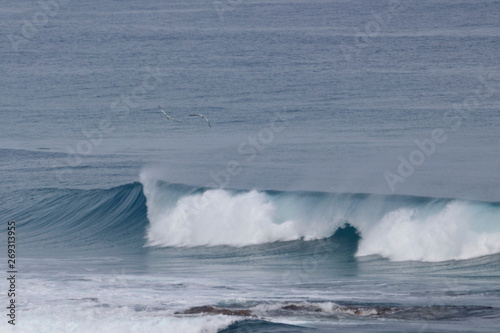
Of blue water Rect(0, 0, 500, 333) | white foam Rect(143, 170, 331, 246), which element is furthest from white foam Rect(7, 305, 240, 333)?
white foam Rect(143, 170, 331, 246)

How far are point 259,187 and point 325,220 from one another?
12.9 ft

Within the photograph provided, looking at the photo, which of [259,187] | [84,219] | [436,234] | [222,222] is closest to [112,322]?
[436,234]

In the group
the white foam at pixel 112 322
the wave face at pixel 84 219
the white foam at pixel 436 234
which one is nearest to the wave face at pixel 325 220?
the white foam at pixel 436 234

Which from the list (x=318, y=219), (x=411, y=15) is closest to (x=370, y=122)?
(x=318, y=219)

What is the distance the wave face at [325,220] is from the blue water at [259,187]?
2.5 inches

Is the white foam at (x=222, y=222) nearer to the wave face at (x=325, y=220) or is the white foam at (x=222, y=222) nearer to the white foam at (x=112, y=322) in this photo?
the wave face at (x=325, y=220)

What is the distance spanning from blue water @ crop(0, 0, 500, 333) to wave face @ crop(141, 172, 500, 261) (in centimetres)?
6

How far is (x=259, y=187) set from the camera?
Result: 30469mm

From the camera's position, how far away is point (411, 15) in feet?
271

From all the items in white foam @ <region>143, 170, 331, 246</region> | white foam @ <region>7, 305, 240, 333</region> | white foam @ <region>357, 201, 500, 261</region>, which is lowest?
white foam @ <region>7, 305, 240, 333</region>

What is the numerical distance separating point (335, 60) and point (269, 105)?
14391mm

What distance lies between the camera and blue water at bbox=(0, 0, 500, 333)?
62.7ft

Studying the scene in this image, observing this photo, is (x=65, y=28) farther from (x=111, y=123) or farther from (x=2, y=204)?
(x=2, y=204)

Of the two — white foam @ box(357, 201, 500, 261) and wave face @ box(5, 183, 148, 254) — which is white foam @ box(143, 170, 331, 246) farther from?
white foam @ box(357, 201, 500, 261)
